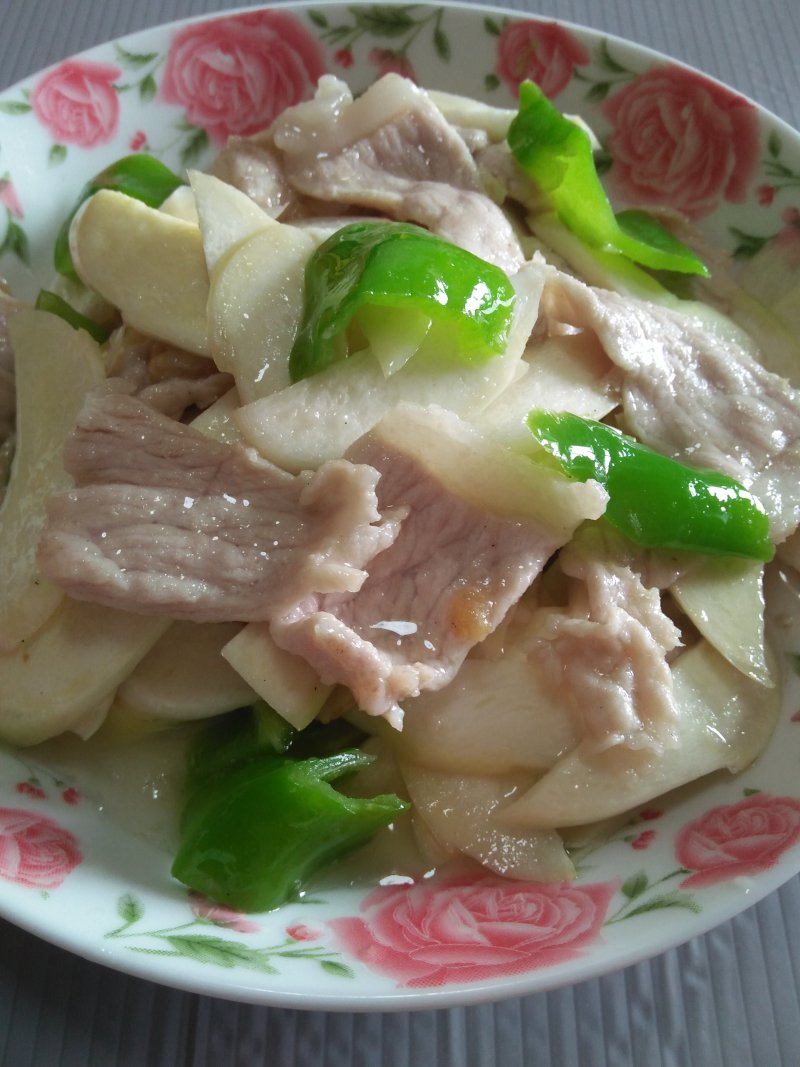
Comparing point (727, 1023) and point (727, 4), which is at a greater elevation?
point (727, 4)

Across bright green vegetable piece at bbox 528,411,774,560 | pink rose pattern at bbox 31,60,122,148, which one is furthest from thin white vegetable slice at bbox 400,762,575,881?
pink rose pattern at bbox 31,60,122,148

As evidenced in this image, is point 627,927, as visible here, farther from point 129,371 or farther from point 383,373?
point 129,371

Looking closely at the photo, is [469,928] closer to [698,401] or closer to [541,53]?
[698,401]

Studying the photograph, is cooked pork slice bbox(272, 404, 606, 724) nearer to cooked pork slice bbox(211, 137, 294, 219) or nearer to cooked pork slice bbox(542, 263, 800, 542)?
cooked pork slice bbox(542, 263, 800, 542)

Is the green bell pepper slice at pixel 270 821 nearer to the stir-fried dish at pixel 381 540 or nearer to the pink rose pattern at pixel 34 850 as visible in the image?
the stir-fried dish at pixel 381 540

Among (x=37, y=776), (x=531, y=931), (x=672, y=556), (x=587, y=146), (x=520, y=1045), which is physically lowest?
(x=520, y=1045)

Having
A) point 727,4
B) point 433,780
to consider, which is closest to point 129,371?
point 433,780

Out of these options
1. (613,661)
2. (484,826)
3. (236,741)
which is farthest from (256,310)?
(484,826)
